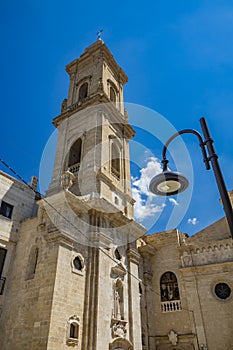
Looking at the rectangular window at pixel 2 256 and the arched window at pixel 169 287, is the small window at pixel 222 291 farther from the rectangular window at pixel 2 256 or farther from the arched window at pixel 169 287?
the rectangular window at pixel 2 256

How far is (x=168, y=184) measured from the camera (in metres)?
5.71

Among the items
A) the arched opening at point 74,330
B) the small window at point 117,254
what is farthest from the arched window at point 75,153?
the arched opening at point 74,330

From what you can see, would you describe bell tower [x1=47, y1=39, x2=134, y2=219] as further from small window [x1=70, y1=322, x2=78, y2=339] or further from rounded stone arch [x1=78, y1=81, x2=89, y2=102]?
small window [x1=70, y1=322, x2=78, y2=339]

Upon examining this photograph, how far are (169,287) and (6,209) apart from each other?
12.9 m

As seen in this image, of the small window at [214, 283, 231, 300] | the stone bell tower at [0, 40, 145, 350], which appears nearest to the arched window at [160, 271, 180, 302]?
the small window at [214, 283, 231, 300]

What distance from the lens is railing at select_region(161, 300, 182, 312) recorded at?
19812 mm

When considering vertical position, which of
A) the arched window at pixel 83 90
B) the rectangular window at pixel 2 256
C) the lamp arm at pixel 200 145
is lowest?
the lamp arm at pixel 200 145

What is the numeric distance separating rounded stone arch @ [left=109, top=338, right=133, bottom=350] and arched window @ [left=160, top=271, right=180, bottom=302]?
20.3 ft

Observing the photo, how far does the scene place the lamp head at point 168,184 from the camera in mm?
5605

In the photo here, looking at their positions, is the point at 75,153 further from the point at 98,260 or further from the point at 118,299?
the point at 118,299

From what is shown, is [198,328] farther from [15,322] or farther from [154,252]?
[15,322]

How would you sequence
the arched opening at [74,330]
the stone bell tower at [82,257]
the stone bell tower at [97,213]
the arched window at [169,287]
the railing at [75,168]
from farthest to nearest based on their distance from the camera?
the arched window at [169,287], the railing at [75,168], the stone bell tower at [97,213], the arched opening at [74,330], the stone bell tower at [82,257]

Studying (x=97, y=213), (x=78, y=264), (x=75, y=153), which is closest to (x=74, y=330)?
(x=78, y=264)

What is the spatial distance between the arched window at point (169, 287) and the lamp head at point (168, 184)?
55.7 feet
